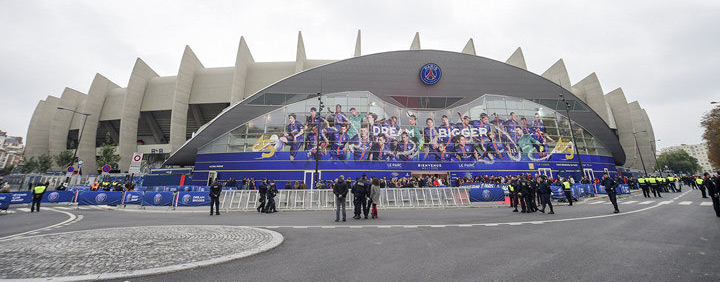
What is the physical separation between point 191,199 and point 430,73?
26.8m

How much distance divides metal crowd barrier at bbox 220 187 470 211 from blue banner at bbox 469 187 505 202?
1.87 metres

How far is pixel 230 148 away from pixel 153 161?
22.1 metres

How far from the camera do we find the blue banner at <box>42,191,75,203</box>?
54.4ft

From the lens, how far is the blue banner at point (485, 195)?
16406 millimetres

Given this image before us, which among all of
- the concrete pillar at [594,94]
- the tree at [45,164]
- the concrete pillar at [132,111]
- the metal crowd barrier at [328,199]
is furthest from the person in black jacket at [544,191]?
the tree at [45,164]

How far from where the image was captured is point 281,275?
11.1ft

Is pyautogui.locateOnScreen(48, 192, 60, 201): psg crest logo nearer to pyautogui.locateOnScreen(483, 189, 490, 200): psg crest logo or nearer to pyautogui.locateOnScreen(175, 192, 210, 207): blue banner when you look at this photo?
pyautogui.locateOnScreen(175, 192, 210, 207): blue banner

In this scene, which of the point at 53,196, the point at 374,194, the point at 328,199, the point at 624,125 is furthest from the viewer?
the point at 624,125

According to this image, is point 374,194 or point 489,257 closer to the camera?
point 489,257

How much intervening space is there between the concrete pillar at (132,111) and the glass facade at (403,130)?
19.0 metres

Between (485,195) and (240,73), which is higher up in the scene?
(240,73)

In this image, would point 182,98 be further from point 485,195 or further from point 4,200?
point 485,195

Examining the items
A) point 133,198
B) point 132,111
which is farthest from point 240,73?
point 133,198

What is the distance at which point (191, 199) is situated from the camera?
15281 millimetres
